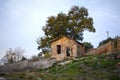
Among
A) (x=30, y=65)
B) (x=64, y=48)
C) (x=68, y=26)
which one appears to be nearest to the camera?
(x=30, y=65)

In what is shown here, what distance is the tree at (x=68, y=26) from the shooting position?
55.2 metres

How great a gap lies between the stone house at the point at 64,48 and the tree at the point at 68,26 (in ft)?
16.1

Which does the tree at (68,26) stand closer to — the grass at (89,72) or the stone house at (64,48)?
the stone house at (64,48)

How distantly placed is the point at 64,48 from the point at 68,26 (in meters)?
6.79

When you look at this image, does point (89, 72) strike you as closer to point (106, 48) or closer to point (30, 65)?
point (106, 48)

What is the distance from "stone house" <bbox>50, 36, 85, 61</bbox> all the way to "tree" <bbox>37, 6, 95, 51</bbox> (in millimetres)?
4905

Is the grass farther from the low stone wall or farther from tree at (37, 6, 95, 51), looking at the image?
tree at (37, 6, 95, 51)

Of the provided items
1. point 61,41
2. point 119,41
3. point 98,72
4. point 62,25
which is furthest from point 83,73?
point 62,25

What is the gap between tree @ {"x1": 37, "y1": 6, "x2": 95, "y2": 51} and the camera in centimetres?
5525

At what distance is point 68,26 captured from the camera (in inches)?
2175

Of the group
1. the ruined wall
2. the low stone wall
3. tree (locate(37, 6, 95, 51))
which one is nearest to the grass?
the ruined wall

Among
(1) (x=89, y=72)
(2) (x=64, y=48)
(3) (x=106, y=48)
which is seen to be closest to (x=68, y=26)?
(2) (x=64, y=48)

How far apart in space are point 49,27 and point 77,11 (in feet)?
21.4

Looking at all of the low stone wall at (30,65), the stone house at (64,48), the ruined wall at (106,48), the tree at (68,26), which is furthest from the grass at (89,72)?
the tree at (68,26)
